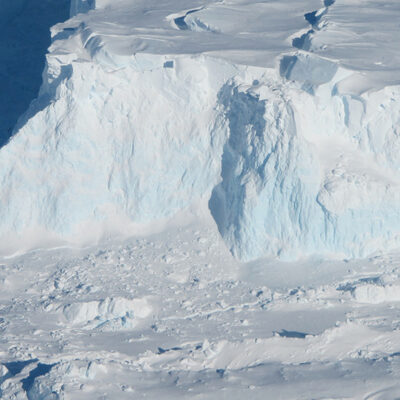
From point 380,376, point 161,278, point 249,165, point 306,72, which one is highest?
point 306,72

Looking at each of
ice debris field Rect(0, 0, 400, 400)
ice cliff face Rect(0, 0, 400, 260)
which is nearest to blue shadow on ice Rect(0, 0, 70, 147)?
ice debris field Rect(0, 0, 400, 400)

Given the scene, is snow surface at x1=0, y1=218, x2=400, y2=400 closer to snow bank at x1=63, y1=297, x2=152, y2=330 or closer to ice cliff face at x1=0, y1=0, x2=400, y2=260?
snow bank at x1=63, y1=297, x2=152, y2=330

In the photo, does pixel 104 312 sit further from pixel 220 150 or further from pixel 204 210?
pixel 220 150

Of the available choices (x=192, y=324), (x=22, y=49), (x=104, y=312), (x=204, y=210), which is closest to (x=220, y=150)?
(x=204, y=210)

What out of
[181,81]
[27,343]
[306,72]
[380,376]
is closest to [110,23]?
[181,81]

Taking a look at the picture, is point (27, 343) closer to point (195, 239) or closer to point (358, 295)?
point (195, 239)
